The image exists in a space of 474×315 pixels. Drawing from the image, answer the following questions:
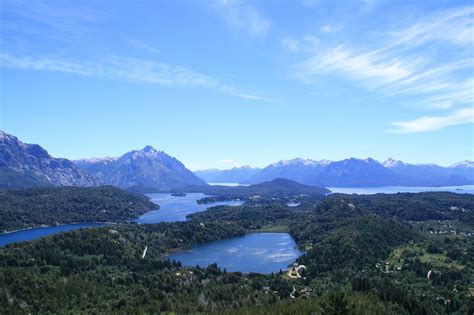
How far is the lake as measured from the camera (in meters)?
149

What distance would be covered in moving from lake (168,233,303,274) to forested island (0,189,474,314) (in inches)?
360

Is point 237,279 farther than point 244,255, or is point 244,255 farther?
point 244,255

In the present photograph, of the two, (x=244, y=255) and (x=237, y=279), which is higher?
(x=237, y=279)

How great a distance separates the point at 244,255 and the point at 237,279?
49.9 m

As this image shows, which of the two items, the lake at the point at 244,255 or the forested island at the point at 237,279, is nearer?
the forested island at the point at 237,279

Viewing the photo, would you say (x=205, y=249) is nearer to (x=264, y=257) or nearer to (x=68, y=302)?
(x=264, y=257)

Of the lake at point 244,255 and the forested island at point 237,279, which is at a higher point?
the forested island at point 237,279

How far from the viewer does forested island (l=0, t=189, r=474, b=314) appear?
3740 inches

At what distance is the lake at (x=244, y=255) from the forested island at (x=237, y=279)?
913 cm

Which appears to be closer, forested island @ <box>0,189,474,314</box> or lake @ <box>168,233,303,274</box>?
forested island @ <box>0,189,474,314</box>

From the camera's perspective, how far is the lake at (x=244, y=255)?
148625 millimetres

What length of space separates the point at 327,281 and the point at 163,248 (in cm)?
7567

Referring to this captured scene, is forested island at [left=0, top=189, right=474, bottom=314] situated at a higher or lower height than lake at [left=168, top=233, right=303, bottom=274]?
higher

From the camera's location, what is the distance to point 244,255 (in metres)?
168
